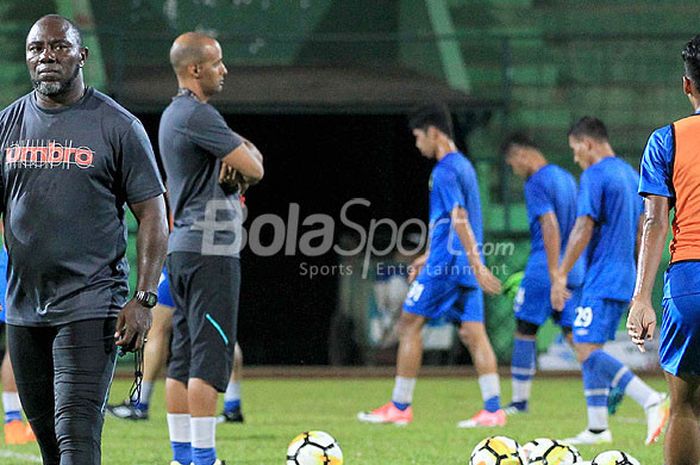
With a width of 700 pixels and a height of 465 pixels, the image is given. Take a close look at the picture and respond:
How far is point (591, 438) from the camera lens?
927 centimetres

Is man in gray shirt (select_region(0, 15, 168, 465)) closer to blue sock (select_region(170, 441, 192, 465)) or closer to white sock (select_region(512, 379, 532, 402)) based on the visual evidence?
blue sock (select_region(170, 441, 192, 465))

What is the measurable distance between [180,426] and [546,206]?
481cm

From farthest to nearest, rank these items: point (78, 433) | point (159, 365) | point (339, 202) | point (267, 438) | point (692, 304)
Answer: point (339, 202), point (159, 365), point (267, 438), point (692, 304), point (78, 433)

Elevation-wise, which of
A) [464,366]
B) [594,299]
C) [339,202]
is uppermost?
[339,202]

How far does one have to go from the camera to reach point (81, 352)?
198 inches

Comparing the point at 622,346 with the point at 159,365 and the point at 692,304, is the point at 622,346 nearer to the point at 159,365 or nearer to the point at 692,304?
the point at 159,365

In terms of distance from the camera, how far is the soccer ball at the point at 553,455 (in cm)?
649

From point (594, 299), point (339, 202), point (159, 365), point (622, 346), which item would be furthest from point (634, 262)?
point (339, 202)

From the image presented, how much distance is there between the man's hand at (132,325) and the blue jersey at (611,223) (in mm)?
5238

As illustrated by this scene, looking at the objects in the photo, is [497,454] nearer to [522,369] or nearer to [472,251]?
[472,251]

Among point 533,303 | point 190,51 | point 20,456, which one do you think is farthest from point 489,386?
point 190,51

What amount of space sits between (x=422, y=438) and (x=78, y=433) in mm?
4945

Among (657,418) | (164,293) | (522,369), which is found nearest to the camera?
(657,418)

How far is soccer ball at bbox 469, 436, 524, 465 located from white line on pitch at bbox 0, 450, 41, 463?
298 cm
